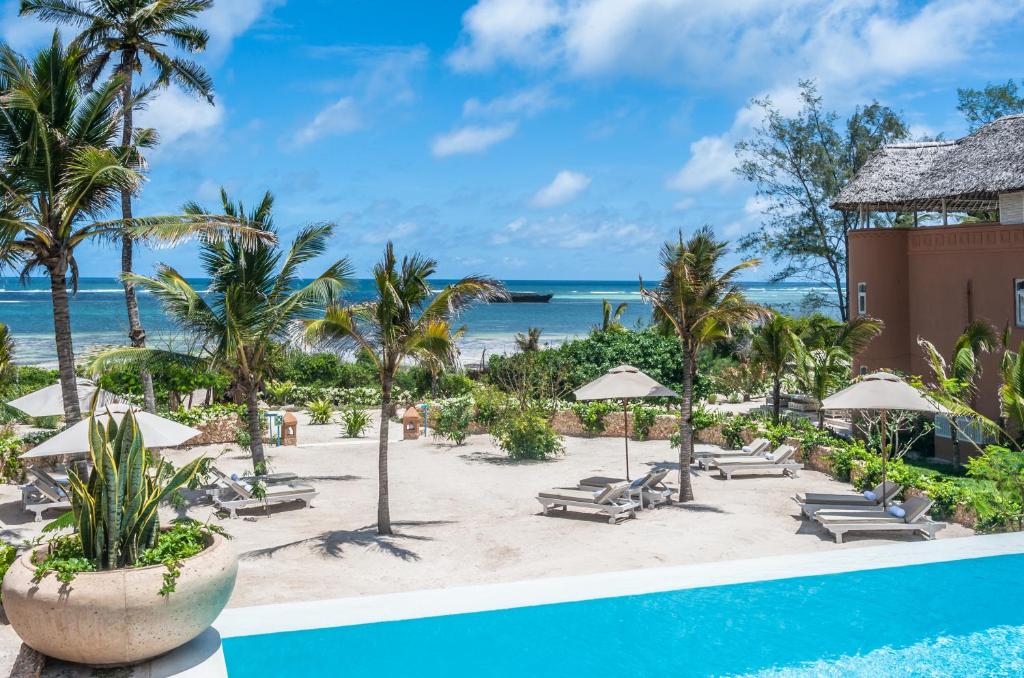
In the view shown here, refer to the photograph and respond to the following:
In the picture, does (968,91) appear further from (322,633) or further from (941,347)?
(322,633)

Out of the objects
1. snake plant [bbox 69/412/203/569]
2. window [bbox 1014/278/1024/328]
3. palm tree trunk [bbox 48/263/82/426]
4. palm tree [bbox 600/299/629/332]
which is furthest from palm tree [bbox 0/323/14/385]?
window [bbox 1014/278/1024/328]

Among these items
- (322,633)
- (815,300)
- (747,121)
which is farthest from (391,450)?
(815,300)

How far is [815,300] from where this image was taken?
155ft

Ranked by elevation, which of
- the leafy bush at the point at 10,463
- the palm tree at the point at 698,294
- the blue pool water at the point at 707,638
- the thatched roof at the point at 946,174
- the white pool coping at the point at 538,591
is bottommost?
the blue pool water at the point at 707,638

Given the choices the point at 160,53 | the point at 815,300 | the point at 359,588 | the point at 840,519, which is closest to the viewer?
the point at 359,588

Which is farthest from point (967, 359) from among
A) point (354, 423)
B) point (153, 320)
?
point (153, 320)

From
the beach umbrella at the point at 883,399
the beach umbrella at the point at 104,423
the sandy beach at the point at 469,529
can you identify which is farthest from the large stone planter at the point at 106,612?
the beach umbrella at the point at 883,399

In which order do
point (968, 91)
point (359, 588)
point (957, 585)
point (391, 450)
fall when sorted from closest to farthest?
point (957, 585) < point (359, 588) < point (391, 450) < point (968, 91)

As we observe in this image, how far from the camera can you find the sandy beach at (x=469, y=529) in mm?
10703

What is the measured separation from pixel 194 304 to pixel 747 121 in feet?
115

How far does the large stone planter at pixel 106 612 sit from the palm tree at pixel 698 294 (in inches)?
372

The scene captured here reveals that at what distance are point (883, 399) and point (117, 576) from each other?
1061 cm

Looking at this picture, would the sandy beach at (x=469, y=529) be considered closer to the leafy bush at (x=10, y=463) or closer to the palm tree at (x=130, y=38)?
the leafy bush at (x=10, y=463)

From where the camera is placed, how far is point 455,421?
2200 centimetres
